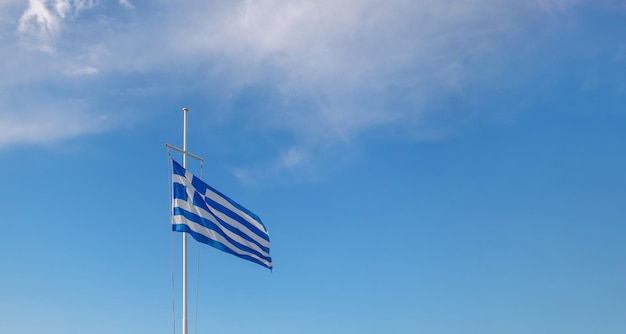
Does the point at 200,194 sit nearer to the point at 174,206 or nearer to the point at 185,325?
the point at 174,206

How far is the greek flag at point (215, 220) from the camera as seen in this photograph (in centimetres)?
3681

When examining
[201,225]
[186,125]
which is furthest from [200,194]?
[186,125]

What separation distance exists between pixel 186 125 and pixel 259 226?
677 cm

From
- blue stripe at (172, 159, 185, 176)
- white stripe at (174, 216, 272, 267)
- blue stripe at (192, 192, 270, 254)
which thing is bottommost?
white stripe at (174, 216, 272, 267)

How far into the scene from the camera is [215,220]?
38.7m

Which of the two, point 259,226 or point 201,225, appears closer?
point 201,225

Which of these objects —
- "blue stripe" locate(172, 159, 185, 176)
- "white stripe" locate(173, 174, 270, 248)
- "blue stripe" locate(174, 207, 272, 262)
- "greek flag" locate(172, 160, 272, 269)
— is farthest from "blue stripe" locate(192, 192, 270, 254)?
"blue stripe" locate(172, 159, 185, 176)

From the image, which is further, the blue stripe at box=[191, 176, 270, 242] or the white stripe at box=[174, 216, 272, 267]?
the blue stripe at box=[191, 176, 270, 242]

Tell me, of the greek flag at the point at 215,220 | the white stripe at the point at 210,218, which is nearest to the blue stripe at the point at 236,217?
the greek flag at the point at 215,220

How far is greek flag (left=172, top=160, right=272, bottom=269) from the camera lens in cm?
3681

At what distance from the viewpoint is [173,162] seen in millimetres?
37438

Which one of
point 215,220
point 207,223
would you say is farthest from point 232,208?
point 207,223

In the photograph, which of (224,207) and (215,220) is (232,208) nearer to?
(224,207)

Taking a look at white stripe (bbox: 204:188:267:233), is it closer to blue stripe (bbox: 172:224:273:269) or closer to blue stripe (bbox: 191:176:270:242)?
blue stripe (bbox: 191:176:270:242)
